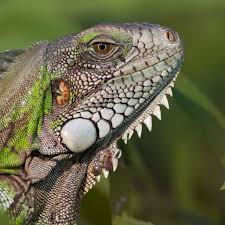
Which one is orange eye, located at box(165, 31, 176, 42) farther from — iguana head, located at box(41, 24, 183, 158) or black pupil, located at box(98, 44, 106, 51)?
black pupil, located at box(98, 44, 106, 51)

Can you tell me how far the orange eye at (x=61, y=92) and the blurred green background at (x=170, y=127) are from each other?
707 millimetres

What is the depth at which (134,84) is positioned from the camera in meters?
4.75

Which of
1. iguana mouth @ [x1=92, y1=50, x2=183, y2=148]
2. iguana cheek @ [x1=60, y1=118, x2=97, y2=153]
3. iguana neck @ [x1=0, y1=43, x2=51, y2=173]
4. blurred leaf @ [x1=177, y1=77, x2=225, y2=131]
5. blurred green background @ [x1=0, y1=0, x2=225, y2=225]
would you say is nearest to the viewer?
iguana neck @ [x1=0, y1=43, x2=51, y2=173]

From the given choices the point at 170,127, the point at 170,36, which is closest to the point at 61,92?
the point at 170,36

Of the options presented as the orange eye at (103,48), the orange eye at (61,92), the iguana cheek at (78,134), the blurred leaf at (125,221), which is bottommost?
the blurred leaf at (125,221)

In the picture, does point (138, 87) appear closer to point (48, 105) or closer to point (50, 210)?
point (48, 105)

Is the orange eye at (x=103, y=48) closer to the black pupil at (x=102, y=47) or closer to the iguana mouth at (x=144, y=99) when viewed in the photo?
the black pupil at (x=102, y=47)

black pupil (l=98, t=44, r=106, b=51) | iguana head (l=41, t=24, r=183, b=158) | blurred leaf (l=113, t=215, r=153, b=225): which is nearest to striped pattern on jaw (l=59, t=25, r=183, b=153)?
iguana head (l=41, t=24, r=183, b=158)

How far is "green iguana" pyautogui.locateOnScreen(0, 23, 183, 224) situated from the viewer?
4535 millimetres

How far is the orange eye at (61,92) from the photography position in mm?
4621

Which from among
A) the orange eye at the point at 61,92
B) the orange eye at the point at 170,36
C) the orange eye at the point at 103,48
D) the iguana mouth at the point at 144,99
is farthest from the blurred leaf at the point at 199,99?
the orange eye at the point at 61,92

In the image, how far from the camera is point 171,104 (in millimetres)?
5820

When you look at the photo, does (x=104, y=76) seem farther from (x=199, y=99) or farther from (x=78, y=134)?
(x=199, y=99)

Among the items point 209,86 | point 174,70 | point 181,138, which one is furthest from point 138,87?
point 209,86
